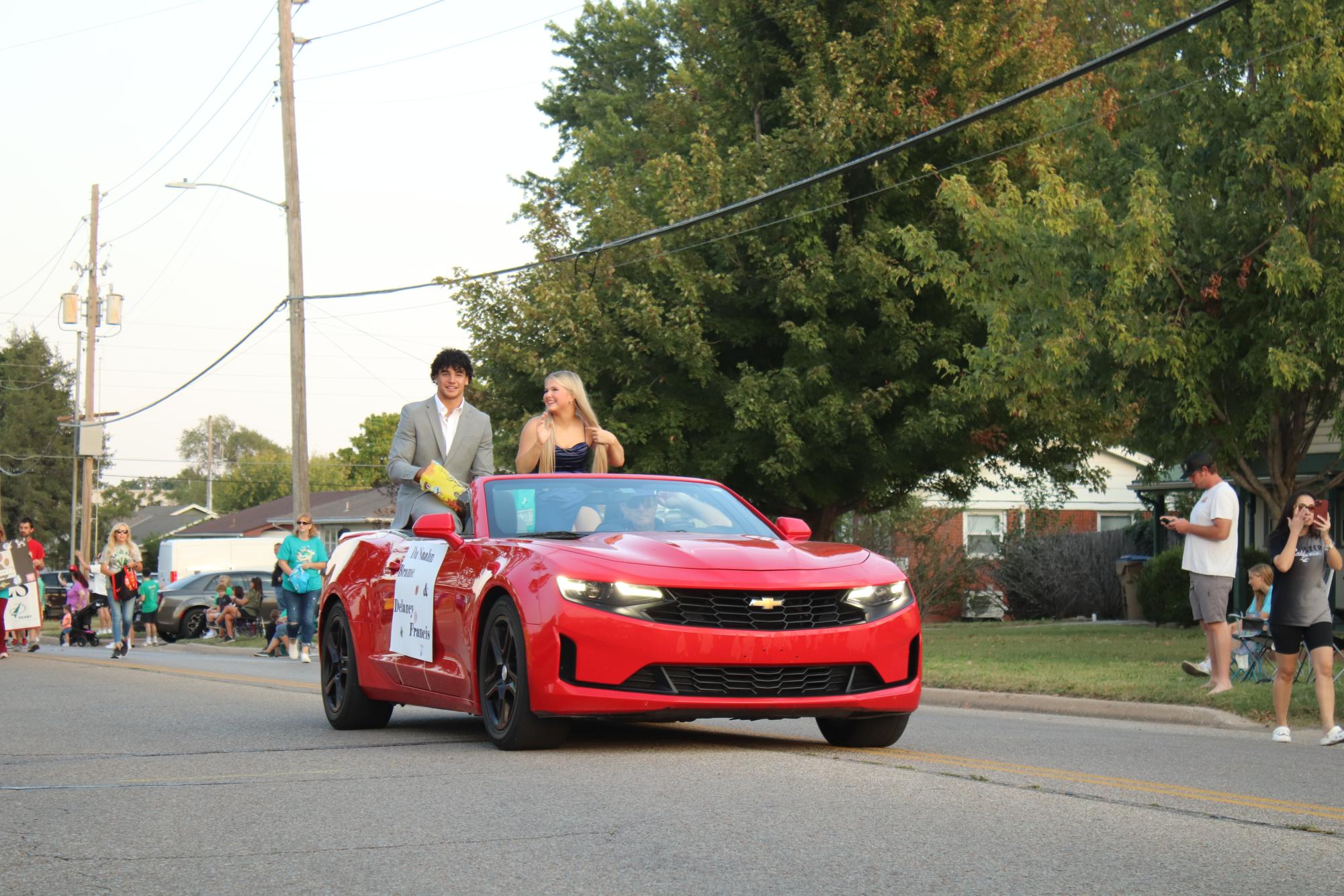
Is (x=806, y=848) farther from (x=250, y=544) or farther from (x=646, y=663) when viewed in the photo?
(x=250, y=544)

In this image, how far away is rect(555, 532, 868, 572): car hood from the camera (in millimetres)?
7961

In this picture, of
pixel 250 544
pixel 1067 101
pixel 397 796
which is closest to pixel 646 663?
pixel 397 796

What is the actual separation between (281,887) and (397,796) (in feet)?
5.82

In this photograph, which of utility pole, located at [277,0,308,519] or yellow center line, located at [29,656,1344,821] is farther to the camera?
utility pole, located at [277,0,308,519]

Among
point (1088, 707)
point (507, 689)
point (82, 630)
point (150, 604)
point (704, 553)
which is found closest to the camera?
point (704, 553)

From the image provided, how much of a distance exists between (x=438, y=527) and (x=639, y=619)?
1.47 meters

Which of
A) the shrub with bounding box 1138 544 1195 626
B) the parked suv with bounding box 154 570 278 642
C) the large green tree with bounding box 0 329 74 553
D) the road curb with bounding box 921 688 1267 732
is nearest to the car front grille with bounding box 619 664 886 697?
the road curb with bounding box 921 688 1267 732

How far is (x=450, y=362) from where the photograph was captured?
10695 millimetres

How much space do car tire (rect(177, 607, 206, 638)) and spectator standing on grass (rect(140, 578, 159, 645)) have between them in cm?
680

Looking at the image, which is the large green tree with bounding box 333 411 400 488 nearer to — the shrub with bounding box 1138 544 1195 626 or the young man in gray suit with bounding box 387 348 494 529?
the shrub with bounding box 1138 544 1195 626

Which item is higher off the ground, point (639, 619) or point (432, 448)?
Answer: point (432, 448)

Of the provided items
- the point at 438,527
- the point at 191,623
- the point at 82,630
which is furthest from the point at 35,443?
the point at 438,527

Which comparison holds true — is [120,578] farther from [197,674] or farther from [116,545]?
[197,674]

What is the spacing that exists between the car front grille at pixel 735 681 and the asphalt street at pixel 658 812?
12.1 inches
